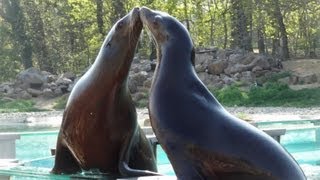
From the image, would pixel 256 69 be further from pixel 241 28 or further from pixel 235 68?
pixel 241 28

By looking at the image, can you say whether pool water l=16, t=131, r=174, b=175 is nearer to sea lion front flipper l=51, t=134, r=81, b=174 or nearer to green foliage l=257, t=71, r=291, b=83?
sea lion front flipper l=51, t=134, r=81, b=174

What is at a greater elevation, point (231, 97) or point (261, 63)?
point (261, 63)

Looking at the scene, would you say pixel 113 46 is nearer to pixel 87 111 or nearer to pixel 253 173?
pixel 87 111

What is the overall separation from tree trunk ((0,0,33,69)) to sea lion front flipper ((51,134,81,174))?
28918mm

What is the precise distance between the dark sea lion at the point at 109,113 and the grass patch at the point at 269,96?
15562 millimetres

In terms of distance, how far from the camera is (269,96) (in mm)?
19250

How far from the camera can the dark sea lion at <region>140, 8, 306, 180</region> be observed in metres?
2.08

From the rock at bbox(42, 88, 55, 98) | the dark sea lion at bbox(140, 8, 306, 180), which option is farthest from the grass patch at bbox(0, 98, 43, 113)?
the dark sea lion at bbox(140, 8, 306, 180)

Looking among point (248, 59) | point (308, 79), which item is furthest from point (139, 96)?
point (308, 79)

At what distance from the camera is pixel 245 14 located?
26.3 meters

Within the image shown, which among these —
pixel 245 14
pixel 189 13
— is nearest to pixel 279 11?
pixel 245 14

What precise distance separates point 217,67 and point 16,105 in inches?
281

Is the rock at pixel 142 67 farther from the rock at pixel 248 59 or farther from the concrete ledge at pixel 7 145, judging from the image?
the concrete ledge at pixel 7 145

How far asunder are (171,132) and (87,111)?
66 centimetres
